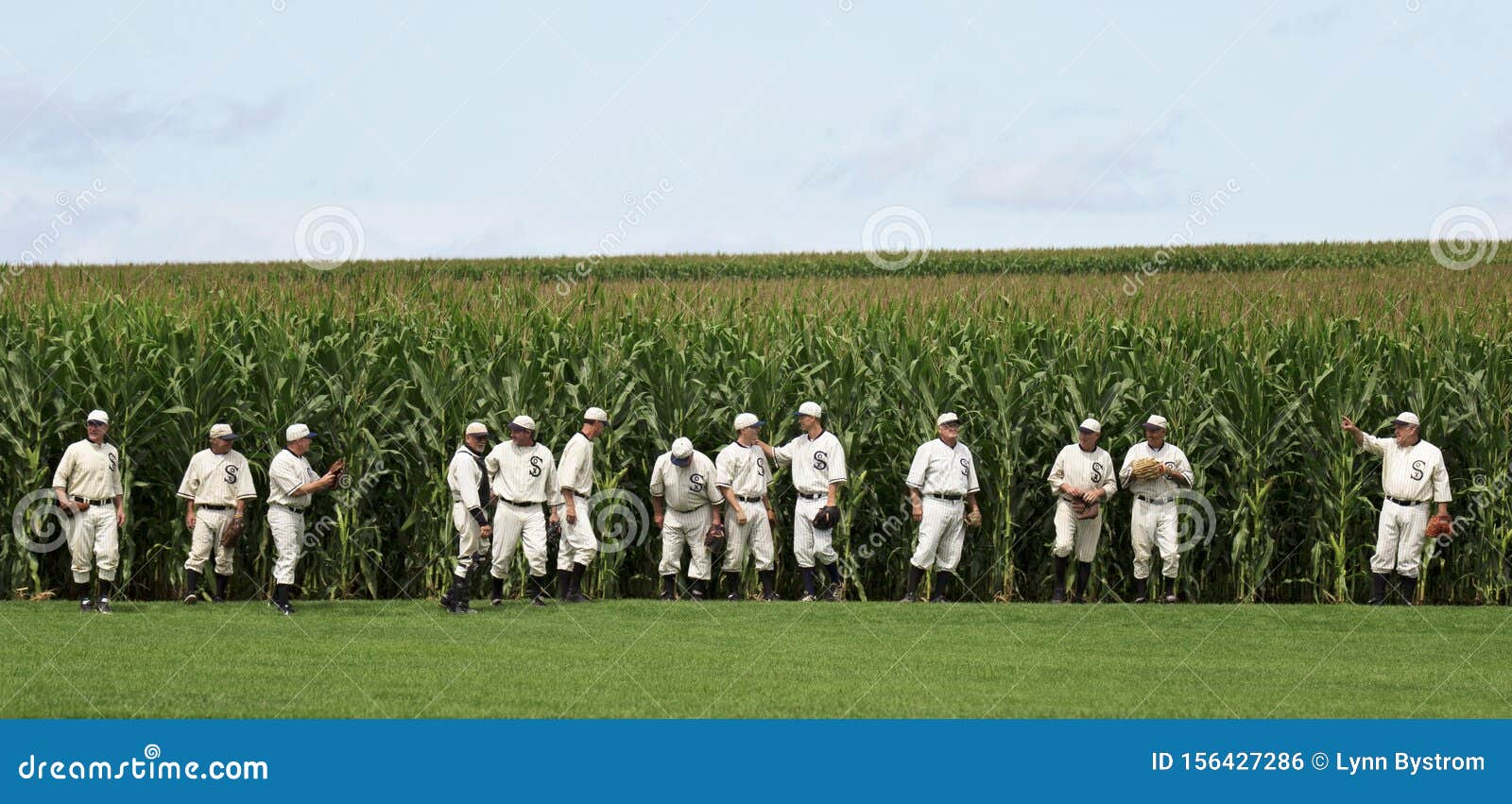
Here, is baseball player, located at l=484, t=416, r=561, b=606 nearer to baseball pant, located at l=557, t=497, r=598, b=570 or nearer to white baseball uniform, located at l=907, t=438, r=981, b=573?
baseball pant, located at l=557, t=497, r=598, b=570

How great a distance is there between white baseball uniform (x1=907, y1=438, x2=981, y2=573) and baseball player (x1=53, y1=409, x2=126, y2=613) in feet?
27.7

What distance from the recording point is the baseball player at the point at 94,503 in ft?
51.4

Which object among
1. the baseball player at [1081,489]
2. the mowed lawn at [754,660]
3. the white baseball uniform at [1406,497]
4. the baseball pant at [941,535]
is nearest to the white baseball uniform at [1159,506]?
the baseball player at [1081,489]

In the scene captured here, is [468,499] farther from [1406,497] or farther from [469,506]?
[1406,497]

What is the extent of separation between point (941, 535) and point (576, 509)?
13.2 ft

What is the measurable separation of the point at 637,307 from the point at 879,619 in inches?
304

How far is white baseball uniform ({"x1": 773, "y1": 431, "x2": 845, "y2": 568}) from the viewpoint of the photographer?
55.2 ft

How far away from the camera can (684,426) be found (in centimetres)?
1772

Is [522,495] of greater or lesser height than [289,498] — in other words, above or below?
above

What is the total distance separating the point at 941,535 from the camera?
16.9 meters

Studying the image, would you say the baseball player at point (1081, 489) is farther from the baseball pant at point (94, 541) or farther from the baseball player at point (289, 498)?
the baseball pant at point (94, 541)

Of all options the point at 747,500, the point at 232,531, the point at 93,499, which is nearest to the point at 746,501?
the point at 747,500

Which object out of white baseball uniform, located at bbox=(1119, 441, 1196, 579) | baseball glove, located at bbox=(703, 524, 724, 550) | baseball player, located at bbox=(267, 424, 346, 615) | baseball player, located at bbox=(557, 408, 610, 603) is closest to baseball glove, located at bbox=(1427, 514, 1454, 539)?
white baseball uniform, located at bbox=(1119, 441, 1196, 579)

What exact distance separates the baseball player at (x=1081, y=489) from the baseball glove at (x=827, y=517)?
95.2 inches
